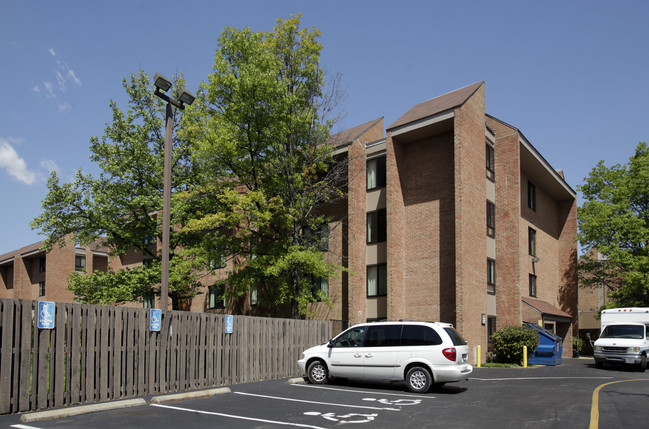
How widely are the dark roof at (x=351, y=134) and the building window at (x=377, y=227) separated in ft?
13.2

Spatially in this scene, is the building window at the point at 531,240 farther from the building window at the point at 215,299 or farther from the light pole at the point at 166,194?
the light pole at the point at 166,194

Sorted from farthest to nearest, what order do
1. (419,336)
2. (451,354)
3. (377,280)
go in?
(377,280)
(419,336)
(451,354)

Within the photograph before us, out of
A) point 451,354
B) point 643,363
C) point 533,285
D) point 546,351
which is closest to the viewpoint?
point 451,354

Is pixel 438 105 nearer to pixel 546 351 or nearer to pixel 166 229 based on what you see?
pixel 546 351

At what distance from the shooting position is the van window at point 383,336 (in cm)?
1479

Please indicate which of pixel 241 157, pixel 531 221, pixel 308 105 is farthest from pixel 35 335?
pixel 531 221

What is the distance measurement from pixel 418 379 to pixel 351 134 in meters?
18.9

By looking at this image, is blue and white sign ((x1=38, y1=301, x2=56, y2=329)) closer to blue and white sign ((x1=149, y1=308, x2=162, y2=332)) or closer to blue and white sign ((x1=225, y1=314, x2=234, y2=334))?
blue and white sign ((x1=149, y1=308, x2=162, y2=332))

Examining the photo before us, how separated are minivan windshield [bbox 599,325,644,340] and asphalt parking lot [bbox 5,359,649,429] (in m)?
8.41

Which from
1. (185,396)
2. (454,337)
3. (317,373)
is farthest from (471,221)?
(185,396)

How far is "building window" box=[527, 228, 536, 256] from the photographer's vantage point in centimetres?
3312

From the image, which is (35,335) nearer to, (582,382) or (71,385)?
(71,385)

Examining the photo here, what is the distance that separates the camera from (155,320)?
43.4ft

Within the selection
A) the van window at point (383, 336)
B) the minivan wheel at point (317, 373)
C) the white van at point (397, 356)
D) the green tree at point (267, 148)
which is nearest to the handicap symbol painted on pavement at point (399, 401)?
the white van at point (397, 356)
